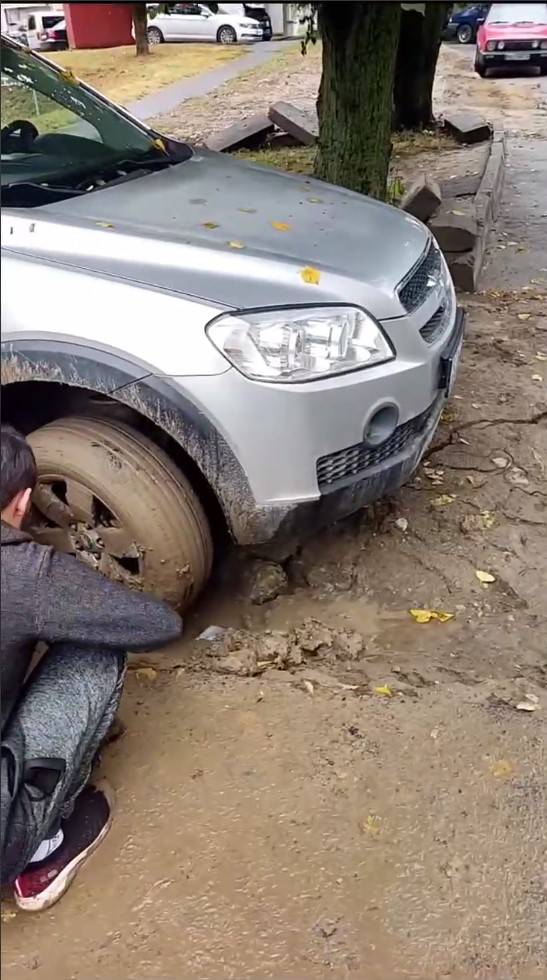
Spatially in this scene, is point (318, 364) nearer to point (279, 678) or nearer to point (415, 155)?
point (279, 678)

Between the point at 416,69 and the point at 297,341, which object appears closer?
the point at 297,341

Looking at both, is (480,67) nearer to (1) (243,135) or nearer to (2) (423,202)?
(1) (243,135)

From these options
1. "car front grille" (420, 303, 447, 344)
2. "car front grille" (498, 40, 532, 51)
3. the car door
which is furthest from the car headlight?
"car front grille" (498, 40, 532, 51)

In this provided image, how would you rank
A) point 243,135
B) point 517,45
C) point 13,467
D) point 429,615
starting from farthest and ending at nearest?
point 517,45
point 243,135
point 429,615
point 13,467

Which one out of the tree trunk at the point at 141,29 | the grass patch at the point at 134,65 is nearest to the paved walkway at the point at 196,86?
the grass patch at the point at 134,65

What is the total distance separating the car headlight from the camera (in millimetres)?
2615

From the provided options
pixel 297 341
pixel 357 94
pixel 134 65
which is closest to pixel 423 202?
pixel 357 94

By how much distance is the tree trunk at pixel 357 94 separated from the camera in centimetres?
615

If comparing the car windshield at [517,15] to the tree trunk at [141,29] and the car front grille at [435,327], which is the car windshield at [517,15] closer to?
the tree trunk at [141,29]

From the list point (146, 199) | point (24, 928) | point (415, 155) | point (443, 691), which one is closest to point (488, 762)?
point (443, 691)

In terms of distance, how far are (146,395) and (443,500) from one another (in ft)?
5.55

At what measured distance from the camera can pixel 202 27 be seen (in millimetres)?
6668

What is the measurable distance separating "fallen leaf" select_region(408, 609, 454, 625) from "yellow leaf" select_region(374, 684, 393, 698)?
442mm

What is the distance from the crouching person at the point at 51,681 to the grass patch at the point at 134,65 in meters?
2.38
